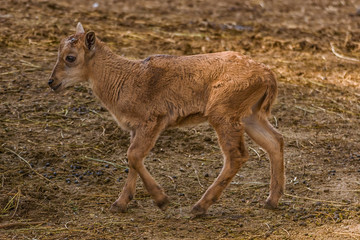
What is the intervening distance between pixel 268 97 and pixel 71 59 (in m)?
2.18

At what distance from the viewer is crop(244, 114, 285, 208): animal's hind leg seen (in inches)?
253

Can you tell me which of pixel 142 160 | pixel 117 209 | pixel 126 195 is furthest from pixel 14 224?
pixel 142 160

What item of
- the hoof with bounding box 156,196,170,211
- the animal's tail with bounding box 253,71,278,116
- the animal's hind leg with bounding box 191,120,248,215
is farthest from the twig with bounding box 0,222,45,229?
the animal's tail with bounding box 253,71,278,116

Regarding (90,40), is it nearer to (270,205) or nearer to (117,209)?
(117,209)

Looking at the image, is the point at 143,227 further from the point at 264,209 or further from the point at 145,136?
the point at 264,209

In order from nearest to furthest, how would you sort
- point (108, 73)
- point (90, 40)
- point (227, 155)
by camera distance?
1. point (227, 155)
2. point (90, 40)
3. point (108, 73)

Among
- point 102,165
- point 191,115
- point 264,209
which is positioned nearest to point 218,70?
point 191,115

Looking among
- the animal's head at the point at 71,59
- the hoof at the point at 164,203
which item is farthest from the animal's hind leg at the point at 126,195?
the animal's head at the point at 71,59

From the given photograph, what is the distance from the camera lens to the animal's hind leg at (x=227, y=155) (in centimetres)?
608

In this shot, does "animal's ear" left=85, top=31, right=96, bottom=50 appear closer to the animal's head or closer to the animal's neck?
the animal's head

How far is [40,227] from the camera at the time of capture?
19.4 feet

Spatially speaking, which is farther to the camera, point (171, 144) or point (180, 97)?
point (171, 144)

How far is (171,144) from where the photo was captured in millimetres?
8023

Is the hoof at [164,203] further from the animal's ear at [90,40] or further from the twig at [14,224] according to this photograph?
the animal's ear at [90,40]
